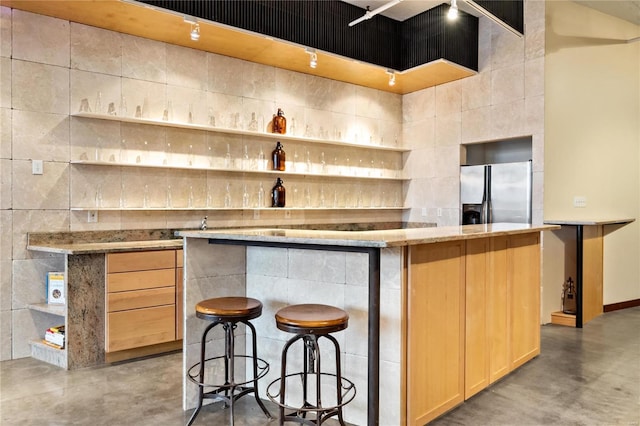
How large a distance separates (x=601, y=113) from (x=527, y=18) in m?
1.53

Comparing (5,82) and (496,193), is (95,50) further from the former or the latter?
(496,193)

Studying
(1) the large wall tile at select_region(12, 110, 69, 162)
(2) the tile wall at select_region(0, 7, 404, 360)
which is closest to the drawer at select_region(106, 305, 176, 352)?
(2) the tile wall at select_region(0, 7, 404, 360)

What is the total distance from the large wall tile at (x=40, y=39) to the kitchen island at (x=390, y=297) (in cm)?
227

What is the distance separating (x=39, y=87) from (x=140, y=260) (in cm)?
168

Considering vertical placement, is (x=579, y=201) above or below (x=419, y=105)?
below

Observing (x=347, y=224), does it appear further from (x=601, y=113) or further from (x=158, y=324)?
(x=601, y=113)

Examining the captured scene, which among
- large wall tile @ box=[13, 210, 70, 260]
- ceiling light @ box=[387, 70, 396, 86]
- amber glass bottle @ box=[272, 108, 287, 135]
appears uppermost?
ceiling light @ box=[387, 70, 396, 86]

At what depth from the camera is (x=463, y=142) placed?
18.6ft

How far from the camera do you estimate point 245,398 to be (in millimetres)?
2873

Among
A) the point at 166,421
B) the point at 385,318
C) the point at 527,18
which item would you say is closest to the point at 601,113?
the point at 527,18

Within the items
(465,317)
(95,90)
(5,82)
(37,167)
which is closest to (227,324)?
(465,317)

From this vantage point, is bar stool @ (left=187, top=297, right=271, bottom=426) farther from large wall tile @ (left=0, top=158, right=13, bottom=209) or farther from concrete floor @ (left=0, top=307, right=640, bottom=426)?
large wall tile @ (left=0, top=158, right=13, bottom=209)

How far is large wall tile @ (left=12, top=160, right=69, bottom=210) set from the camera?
369 cm

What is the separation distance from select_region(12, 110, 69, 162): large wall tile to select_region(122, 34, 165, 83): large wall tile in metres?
0.74
